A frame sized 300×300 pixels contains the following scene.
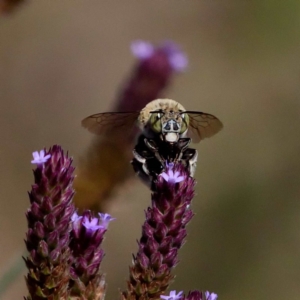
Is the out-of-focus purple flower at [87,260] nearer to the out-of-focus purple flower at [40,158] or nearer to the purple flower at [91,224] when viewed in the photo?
the purple flower at [91,224]

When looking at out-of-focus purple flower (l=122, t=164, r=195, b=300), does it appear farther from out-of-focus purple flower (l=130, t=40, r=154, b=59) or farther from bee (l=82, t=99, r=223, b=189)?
out-of-focus purple flower (l=130, t=40, r=154, b=59)

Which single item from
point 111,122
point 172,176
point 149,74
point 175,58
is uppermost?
point 175,58

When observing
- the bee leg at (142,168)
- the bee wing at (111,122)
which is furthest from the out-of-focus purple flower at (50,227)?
the bee wing at (111,122)

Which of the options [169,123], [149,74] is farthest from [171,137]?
[149,74]

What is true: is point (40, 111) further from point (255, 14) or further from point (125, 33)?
point (255, 14)

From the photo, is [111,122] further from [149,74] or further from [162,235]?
[149,74]

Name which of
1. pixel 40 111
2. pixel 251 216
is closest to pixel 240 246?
pixel 251 216
